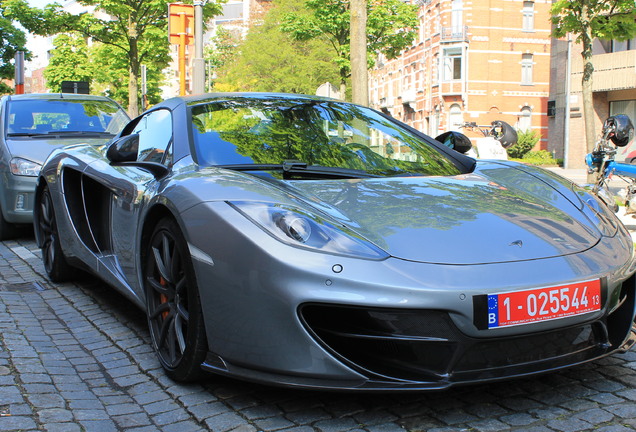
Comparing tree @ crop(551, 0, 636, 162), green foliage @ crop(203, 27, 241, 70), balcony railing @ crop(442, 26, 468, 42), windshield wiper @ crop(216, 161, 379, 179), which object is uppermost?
green foliage @ crop(203, 27, 241, 70)

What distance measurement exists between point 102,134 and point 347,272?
6.38 meters

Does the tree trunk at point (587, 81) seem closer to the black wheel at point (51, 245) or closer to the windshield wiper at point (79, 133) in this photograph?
the windshield wiper at point (79, 133)

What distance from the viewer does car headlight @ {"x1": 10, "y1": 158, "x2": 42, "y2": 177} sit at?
24.5 ft

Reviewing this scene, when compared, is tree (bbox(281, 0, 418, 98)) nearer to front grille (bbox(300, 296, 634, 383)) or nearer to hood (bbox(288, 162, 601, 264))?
hood (bbox(288, 162, 601, 264))

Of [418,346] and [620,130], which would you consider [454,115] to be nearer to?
[620,130]

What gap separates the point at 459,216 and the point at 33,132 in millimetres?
6452

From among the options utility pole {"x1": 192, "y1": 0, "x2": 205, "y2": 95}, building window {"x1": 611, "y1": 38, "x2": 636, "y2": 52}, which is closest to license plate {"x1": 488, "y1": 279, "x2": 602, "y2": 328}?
utility pole {"x1": 192, "y1": 0, "x2": 205, "y2": 95}

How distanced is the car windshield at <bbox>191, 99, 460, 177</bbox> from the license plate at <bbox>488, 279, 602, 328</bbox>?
3.86ft

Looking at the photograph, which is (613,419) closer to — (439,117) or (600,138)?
(600,138)

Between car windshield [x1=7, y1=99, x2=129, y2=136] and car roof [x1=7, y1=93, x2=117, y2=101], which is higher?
car roof [x1=7, y1=93, x2=117, y2=101]

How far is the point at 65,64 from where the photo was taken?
1884 inches

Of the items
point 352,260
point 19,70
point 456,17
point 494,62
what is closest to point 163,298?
point 352,260

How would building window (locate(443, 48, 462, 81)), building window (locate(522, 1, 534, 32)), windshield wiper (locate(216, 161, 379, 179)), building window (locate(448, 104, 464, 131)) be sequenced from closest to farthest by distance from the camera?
windshield wiper (locate(216, 161, 379, 179))
building window (locate(522, 1, 534, 32))
building window (locate(448, 104, 464, 131))
building window (locate(443, 48, 462, 81))

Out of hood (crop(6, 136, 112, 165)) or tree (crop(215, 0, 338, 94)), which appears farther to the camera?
tree (crop(215, 0, 338, 94))
